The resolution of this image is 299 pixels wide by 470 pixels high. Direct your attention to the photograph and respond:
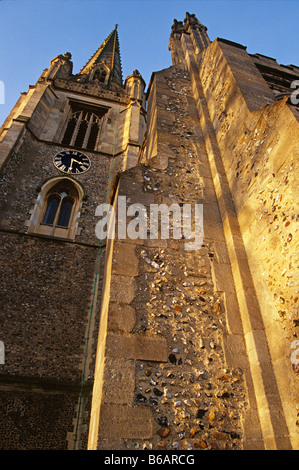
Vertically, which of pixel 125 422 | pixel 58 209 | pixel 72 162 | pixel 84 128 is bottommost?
pixel 125 422

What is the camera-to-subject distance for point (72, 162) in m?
13.7

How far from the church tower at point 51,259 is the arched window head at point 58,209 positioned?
0.04 meters

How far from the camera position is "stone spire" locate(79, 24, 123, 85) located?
2656 cm

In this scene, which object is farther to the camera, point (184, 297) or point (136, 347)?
point (184, 297)

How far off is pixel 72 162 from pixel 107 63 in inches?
783

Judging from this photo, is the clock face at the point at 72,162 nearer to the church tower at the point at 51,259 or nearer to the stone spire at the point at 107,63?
the church tower at the point at 51,259

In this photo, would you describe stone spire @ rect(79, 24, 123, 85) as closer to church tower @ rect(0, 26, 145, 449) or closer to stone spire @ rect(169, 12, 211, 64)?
church tower @ rect(0, 26, 145, 449)

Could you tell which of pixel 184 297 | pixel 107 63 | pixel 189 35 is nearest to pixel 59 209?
pixel 189 35

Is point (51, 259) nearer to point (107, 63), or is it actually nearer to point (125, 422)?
point (125, 422)

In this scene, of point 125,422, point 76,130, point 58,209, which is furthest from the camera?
point 76,130

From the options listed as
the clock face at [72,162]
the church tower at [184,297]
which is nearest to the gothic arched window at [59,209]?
the clock face at [72,162]

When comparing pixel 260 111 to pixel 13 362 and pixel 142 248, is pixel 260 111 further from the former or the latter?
pixel 13 362

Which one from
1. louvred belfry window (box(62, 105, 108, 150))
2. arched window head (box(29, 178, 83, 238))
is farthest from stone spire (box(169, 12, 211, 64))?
louvred belfry window (box(62, 105, 108, 150))
